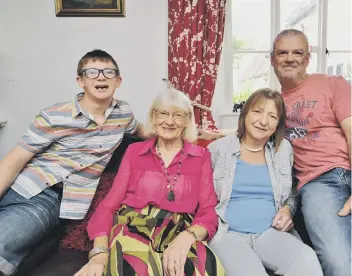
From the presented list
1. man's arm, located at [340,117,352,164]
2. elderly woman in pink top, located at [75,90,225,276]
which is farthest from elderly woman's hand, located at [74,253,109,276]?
man's arm, located at [340,117,352,164]

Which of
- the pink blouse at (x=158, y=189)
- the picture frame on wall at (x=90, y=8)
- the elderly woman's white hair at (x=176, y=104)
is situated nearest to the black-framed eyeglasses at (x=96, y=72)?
the elderly woman's white hair at (x=176, y=104)

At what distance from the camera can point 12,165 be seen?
1.61m

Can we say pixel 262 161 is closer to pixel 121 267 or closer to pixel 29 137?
pixel 121 267

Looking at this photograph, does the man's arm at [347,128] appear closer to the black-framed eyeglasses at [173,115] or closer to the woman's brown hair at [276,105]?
the woman's brown hair at [276,105]

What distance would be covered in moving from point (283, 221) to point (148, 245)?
1.91 feet

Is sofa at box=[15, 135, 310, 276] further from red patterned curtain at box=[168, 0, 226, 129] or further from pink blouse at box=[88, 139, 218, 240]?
red patterned curtain at box=[168, 0, 226, 129]

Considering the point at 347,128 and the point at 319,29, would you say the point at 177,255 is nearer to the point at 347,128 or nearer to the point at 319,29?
the point at 347,128

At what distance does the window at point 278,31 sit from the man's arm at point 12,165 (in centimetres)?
235

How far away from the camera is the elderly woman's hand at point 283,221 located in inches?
58.6

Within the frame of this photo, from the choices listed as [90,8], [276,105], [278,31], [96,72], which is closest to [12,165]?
[96,72]

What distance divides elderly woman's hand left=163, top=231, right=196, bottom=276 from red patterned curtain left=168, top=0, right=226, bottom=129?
6.21ft

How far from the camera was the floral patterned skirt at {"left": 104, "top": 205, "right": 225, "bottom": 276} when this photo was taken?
1264mm

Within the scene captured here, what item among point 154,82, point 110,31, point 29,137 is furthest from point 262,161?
point 110,31

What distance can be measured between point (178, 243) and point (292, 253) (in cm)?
44
